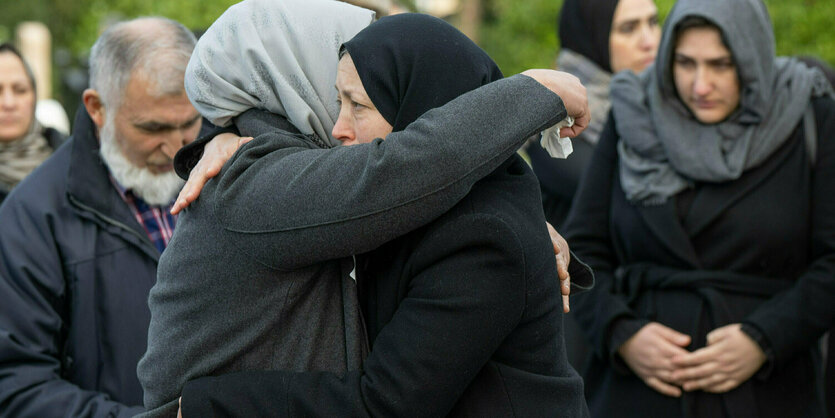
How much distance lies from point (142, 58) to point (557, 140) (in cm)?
172

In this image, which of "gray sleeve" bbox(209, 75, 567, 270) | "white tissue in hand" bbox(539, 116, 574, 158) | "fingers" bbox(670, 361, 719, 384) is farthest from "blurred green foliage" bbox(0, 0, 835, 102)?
"gray sleeve" bbox(209, 75, 567, 270)

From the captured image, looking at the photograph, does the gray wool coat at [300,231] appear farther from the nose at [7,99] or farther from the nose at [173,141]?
the nose at [7,99]

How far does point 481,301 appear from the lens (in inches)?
74.8

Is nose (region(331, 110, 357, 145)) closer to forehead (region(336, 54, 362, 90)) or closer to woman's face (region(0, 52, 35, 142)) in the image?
forehead (region(336, 54, 362, 90))

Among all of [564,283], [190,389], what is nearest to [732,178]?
[564,283]

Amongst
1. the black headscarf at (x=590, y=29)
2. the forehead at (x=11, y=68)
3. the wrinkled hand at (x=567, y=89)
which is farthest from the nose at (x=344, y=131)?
the forehead at (x=11, y=68)

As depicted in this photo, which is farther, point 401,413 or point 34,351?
point 34,351

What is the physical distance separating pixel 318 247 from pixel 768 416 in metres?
2.21

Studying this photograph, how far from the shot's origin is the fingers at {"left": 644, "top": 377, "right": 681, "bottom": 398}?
3.56m

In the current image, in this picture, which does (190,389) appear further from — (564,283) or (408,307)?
(564,283)

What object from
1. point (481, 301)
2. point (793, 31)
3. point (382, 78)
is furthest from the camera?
point (793, 31)

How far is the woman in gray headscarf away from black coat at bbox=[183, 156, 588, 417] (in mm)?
1632

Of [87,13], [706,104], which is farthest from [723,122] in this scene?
[87,13]

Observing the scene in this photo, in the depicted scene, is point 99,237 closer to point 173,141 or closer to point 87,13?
point 173,141
